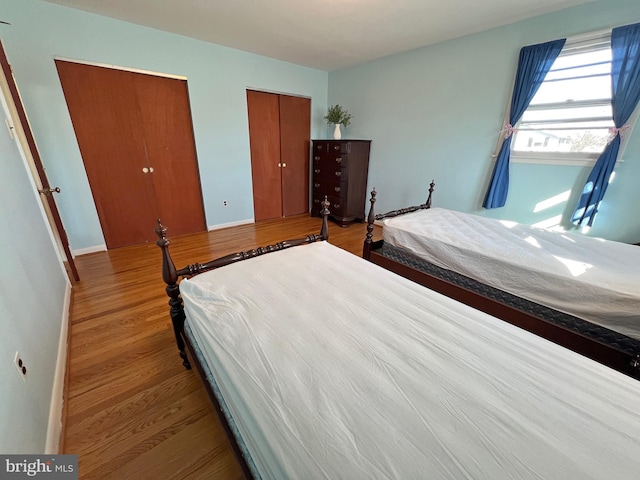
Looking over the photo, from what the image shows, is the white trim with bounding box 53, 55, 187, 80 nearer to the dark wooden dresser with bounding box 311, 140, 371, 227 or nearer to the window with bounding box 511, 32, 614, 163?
the dark wooden dresser with bounding box 311, 140, 371, 227

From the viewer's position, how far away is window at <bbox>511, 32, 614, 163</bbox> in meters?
2.15

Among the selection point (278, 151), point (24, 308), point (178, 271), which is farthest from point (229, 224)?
point (24, 308)

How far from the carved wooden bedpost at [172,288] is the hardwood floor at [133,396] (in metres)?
0.22

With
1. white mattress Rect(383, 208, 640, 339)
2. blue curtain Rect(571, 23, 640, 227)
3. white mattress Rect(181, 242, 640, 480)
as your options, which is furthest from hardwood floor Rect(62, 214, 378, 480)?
blue curtain Rect(571, 23, 640, 227)

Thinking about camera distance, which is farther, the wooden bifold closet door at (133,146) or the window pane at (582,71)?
the wooden bifold closet door at (133,146)

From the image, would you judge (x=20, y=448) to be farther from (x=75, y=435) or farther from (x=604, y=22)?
(x=604, y=22)

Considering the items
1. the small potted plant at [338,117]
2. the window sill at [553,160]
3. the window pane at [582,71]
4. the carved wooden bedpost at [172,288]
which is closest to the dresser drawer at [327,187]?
the small potted plant at [338,117]

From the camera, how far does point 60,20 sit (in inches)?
91.7

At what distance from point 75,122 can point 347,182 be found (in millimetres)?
3340

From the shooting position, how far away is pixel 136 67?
2.77 m

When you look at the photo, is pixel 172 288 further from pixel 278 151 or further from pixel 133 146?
pixel 278 151

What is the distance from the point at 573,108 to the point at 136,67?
455cm
